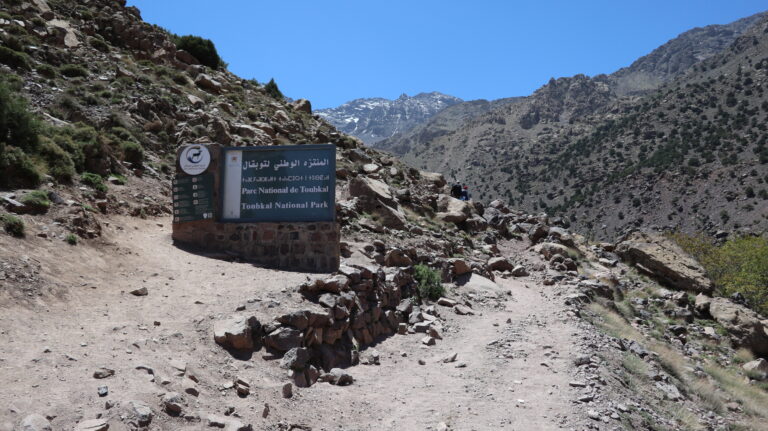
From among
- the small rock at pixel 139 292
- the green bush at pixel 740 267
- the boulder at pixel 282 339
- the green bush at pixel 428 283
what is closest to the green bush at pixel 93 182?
the small rock at pixel 139 292

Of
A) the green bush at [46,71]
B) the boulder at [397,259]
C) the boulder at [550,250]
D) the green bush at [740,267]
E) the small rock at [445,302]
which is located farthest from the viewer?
the green bush at [740,267]

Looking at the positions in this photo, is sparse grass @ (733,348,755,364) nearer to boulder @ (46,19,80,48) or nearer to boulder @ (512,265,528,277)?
boulder @ (512,265,528,277)

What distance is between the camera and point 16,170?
440 inches

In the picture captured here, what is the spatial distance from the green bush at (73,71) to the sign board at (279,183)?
13.0 m

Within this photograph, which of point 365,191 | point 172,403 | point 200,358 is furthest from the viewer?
point 365,191

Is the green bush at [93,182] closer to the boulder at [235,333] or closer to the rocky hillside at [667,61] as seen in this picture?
the boulder at [235,333]

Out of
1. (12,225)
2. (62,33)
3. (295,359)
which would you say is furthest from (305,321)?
(62,33)

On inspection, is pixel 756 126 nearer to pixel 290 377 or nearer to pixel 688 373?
pixel 688 373

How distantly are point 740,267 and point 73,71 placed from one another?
3304 centimetres

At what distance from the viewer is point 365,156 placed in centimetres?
2642

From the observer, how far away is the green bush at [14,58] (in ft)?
63.6

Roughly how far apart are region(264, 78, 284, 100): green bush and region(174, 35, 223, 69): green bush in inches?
138

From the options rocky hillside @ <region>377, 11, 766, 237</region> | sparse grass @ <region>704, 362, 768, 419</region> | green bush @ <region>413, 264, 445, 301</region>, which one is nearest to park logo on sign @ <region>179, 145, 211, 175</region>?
green bush @ <region>413, 264, 445, 301</region>

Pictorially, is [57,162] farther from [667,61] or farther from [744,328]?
[667,61]
